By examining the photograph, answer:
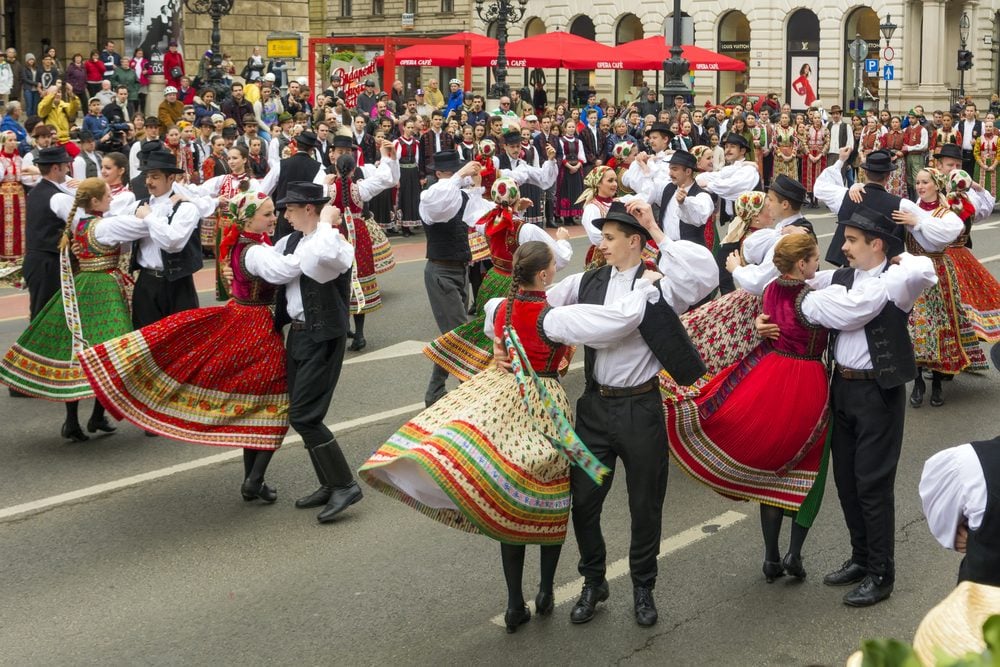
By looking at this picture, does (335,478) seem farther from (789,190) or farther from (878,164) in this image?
(878,164)

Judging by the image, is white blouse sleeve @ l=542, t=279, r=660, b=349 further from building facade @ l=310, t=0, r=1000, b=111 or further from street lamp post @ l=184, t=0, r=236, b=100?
building facade @ l=310, t=0, r=1000, b=111

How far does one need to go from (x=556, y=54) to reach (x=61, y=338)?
26659 mm

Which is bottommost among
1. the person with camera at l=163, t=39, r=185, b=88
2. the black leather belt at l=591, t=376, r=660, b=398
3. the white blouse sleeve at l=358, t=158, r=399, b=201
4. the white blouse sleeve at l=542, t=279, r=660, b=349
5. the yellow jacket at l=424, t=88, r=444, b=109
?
the black leather belt at l=591, t=376, r=660, b=398

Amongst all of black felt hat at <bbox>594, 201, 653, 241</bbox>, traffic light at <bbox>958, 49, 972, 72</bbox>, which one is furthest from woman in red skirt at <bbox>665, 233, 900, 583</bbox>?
traffic light at <bbox>958, 49, 972, 72</bbox>

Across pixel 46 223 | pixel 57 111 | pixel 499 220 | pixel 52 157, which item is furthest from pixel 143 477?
pixel 57 111

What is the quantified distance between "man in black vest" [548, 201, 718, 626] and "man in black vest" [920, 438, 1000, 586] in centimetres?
169

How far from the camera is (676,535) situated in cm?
708

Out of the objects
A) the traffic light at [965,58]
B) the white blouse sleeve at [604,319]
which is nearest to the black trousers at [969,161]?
the traffic light at [965,58]

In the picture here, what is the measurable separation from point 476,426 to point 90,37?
31496mm

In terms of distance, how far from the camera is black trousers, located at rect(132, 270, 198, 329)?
351 inches

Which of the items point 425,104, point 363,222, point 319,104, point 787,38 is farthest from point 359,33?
point 363,222

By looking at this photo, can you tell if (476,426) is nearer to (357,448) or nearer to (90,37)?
(357,448)

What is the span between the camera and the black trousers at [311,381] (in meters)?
7.28

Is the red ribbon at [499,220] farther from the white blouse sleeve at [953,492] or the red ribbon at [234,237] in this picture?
the white blouse sleeve at [953,492]
